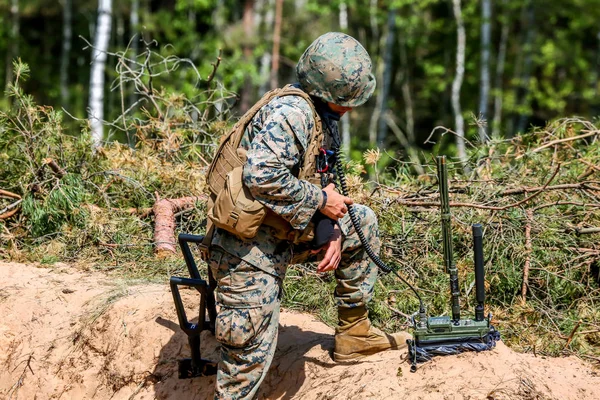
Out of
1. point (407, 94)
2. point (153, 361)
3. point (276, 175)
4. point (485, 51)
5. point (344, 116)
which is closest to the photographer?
point (276, 175)

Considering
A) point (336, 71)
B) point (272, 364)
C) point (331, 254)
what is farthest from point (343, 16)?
point (331, 254)

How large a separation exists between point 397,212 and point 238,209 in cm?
281

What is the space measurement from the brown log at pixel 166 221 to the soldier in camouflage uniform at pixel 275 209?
8.69ft

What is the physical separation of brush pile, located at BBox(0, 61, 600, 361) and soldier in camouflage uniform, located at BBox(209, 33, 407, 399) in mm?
1560

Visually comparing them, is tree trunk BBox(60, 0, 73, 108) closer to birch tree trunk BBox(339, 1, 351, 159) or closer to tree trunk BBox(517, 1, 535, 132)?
birch tree trunk BBox(339, 1, 351, 159)

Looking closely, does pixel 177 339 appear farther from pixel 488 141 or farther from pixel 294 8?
pixel 294 8

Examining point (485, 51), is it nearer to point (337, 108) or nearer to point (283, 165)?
point (337, 108)

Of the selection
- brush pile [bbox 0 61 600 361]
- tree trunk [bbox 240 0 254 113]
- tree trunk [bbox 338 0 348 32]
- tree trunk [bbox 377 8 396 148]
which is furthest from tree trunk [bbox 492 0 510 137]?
brush pile [bbox 0 61 600 361]

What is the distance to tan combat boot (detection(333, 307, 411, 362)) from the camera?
4844 millimetres

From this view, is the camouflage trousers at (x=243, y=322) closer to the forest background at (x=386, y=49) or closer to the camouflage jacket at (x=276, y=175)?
the camouflage jacket at (x=276, y=175)

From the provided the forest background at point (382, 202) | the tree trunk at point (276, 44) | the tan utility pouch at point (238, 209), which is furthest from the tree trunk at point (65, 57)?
the tan utility pouch at point (238, 209)

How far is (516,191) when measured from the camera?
6523mm

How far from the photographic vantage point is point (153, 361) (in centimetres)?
549

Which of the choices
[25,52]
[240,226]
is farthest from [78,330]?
[25,52]
